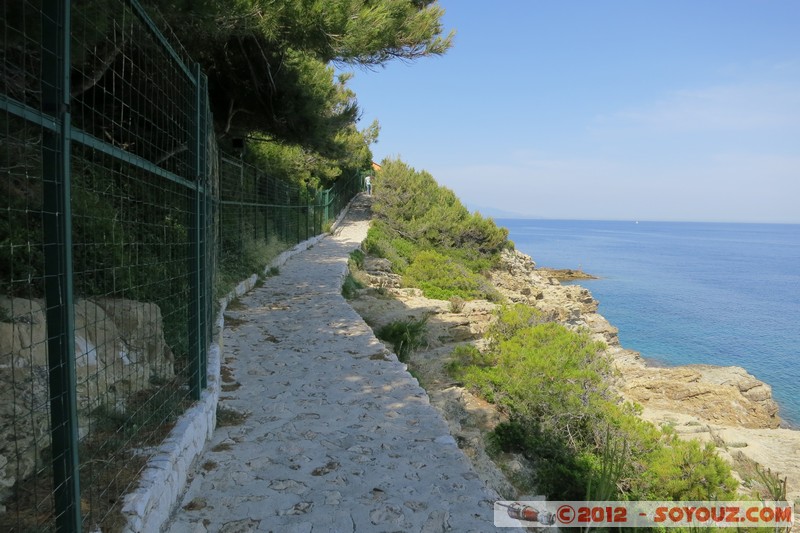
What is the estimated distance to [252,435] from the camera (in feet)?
14.4

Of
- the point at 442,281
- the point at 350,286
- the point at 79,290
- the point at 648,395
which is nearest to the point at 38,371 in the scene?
the point at 79,290

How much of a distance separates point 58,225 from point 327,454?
9.01ft

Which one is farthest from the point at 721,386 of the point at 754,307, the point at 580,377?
the point at 754,307

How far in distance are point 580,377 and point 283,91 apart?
743 centimetres

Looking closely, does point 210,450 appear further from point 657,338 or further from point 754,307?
point 754,307

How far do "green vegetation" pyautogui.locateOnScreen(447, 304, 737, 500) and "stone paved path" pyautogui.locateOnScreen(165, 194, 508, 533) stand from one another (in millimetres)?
1539

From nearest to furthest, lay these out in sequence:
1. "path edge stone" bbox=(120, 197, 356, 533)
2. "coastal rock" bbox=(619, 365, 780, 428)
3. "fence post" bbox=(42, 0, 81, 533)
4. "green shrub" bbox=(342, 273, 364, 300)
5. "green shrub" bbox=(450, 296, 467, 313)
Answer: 1. "fence post" bbox=(42, 0, 81, 533)
2. "path edge stone" bbox=(120, 197, 356, 533)
3. "green shrub" bbox=(342, 273, 364, 300)
4. "coastal rock" bbox=(619, 365, 780, 428)
5. "green shrub" bbox=(450, 296, 467, 313)

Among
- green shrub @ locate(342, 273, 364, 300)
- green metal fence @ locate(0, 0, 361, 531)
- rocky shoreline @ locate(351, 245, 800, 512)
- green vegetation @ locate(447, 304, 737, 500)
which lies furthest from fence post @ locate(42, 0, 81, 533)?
green shrub @ locate(342, 273, 364, 300)

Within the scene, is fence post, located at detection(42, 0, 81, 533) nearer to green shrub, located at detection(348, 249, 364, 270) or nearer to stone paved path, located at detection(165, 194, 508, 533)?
stone paved path, located at detection(165, 194, 508, 533)

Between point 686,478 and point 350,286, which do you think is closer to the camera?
point 686,478

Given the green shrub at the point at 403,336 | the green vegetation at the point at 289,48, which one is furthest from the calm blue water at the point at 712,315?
the green vegetation at the point at 289,48

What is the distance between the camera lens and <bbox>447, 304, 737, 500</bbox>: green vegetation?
5.88 m

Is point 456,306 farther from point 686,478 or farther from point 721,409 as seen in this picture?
point 686,478

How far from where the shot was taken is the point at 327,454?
4.12 m
